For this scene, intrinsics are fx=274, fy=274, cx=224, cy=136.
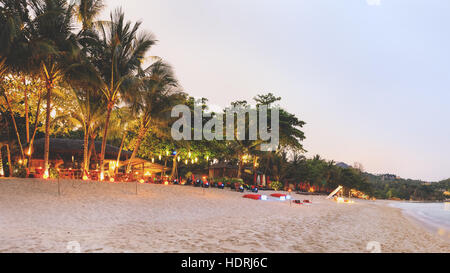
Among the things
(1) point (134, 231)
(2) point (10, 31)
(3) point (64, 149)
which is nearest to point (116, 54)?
(2) point (10, 31)

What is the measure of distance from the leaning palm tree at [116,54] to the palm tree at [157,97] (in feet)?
4.56

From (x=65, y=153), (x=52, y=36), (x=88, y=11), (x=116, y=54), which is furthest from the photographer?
(x=65, y=153)

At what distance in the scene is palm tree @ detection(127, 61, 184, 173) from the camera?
55.6 ft

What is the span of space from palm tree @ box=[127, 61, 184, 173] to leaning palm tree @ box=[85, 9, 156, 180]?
4.56 feet

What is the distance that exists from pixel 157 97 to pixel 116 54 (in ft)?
13.1

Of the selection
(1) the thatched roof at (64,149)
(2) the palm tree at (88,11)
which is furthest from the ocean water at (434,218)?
(1) the thatched roof at (64,149)

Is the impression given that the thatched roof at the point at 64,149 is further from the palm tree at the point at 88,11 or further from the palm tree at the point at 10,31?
the palm tree at the point at 88,11

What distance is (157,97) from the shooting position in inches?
710

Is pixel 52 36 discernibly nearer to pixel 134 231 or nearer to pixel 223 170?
pixel 134 231

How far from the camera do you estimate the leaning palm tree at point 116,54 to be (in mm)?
14719

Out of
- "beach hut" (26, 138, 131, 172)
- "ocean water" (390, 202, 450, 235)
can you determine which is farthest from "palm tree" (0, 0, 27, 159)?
"ocean water" (390, 202, 450, 235)

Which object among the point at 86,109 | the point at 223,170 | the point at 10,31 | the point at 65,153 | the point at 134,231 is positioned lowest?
the point at 134,231
